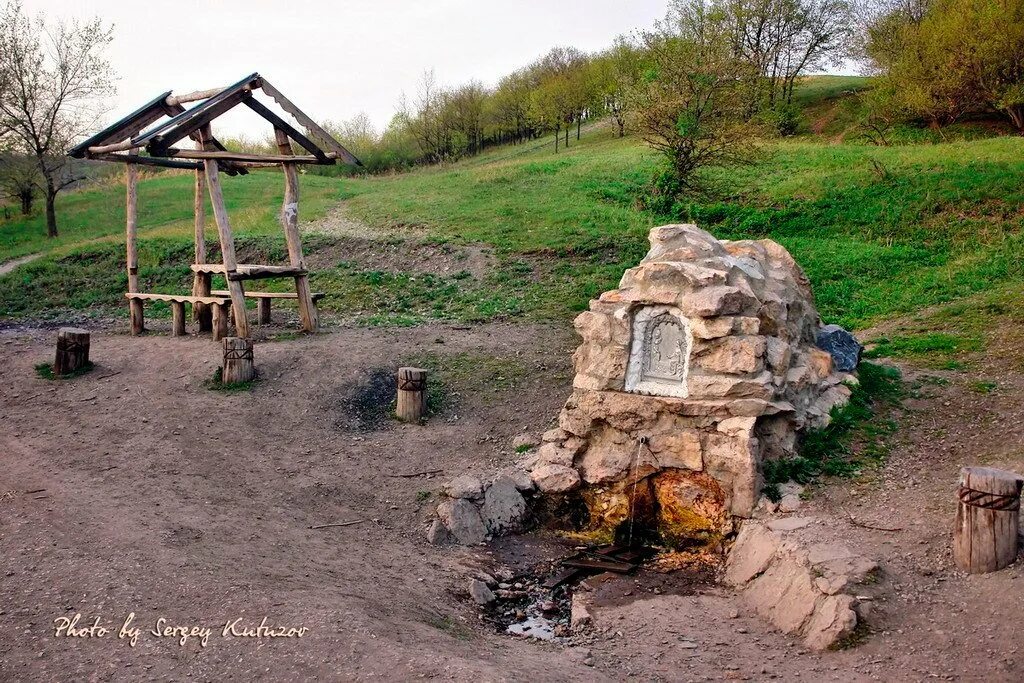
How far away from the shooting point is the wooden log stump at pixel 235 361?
503 inches

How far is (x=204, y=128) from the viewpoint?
1496 cm

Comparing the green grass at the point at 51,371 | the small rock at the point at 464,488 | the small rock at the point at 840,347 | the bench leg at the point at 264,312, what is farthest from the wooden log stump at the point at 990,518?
the bench leg at the point at 264,312

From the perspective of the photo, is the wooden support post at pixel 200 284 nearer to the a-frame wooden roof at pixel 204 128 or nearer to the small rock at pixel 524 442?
the a-frame wooden roof at pixel 204 128

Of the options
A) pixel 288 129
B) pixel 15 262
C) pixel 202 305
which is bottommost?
pixel 202 305

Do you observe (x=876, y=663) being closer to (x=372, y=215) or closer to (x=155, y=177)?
(x=372, y=215)

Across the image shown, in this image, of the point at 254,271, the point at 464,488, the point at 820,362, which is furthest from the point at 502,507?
the point at 254,271

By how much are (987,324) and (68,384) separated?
14.5 metres

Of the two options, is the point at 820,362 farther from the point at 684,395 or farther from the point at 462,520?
the point at 462,520

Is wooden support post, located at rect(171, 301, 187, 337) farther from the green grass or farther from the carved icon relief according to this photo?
the carved icon relief

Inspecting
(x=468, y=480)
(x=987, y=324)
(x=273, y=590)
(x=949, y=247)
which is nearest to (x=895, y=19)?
(x=949, y=247)

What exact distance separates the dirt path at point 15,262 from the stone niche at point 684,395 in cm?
2176

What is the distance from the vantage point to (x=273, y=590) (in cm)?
706

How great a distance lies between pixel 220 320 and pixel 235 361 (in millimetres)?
2391

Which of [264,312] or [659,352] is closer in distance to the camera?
[659,352]
